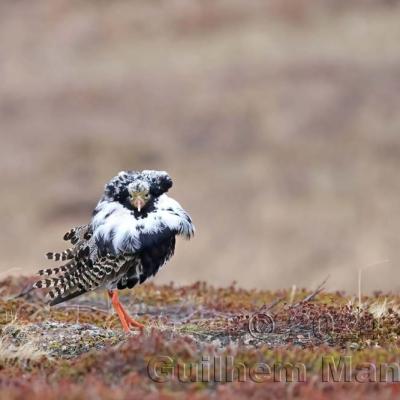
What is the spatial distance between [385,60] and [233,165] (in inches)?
312

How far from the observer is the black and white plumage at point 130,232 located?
370 inches

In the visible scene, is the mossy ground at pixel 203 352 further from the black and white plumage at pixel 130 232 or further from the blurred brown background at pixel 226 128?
the blurred brown background at pixel 226 128

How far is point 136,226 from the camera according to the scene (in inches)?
370

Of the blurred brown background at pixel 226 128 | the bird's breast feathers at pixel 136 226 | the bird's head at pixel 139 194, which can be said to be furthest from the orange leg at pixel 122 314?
the blurred brown background at pixel 226 128

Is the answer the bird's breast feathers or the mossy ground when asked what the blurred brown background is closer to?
the mossy ground

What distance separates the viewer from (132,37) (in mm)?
43562

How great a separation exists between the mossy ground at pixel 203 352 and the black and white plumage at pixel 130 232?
557 mm

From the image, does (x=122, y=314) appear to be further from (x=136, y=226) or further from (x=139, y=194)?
(x=139, y=194)

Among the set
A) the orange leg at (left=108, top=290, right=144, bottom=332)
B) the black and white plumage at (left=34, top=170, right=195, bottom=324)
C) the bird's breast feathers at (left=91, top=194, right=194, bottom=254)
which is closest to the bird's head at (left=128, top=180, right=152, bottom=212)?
the black and white plumage at (left=34, top=170, right=195, bottom=324)

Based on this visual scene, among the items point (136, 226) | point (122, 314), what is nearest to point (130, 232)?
point (136, 226)

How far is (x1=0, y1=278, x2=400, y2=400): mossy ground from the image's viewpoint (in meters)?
6.98

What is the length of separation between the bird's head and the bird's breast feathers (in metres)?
0.13

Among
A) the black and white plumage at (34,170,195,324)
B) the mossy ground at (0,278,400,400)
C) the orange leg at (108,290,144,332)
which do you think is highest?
A: the black and white plumage at (34,170,195,324)

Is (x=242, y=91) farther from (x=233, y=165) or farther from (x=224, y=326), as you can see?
(x=224, y=326)
